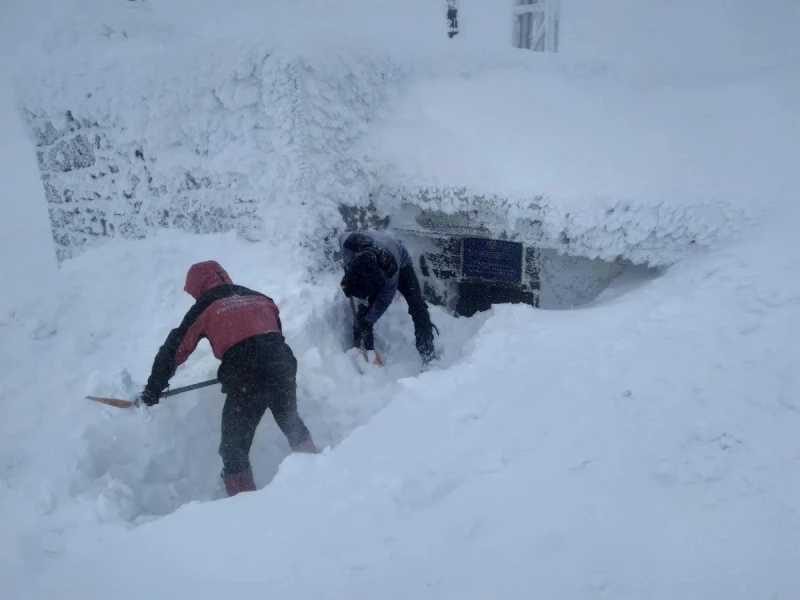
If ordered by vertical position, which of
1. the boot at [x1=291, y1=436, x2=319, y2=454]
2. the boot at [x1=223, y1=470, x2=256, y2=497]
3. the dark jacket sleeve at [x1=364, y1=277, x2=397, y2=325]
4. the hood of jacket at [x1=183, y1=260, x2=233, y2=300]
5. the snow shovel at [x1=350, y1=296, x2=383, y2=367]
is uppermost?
the hood of jacket at [x1=183, y1=260, x2=233, y2=300]

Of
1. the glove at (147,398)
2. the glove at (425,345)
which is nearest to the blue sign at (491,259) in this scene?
the glove at (425,345)

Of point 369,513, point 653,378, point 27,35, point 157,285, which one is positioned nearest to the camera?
point 369,513

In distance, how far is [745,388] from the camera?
98.6 inches

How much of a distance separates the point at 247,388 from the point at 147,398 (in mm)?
633

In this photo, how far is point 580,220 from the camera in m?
4.20

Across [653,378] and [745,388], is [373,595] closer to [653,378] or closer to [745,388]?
[653,378]

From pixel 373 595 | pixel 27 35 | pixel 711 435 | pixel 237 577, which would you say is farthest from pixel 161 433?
pixel 27 35

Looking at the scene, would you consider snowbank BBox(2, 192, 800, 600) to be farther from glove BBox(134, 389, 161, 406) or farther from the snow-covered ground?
glove BBox(134, 389, 161, 406)

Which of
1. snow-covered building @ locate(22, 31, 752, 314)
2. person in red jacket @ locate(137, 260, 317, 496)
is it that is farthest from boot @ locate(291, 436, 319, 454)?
snow-covered building @ locate(22, 31, 752, 314)

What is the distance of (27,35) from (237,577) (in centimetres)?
1318

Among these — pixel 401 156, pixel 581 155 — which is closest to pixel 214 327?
pixel 401 156

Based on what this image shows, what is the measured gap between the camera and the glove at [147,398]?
122 inches

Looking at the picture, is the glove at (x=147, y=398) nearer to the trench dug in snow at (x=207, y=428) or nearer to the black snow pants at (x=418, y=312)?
the trench dug in snow at (x=207, y=428)

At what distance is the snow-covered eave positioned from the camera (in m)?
3.89
